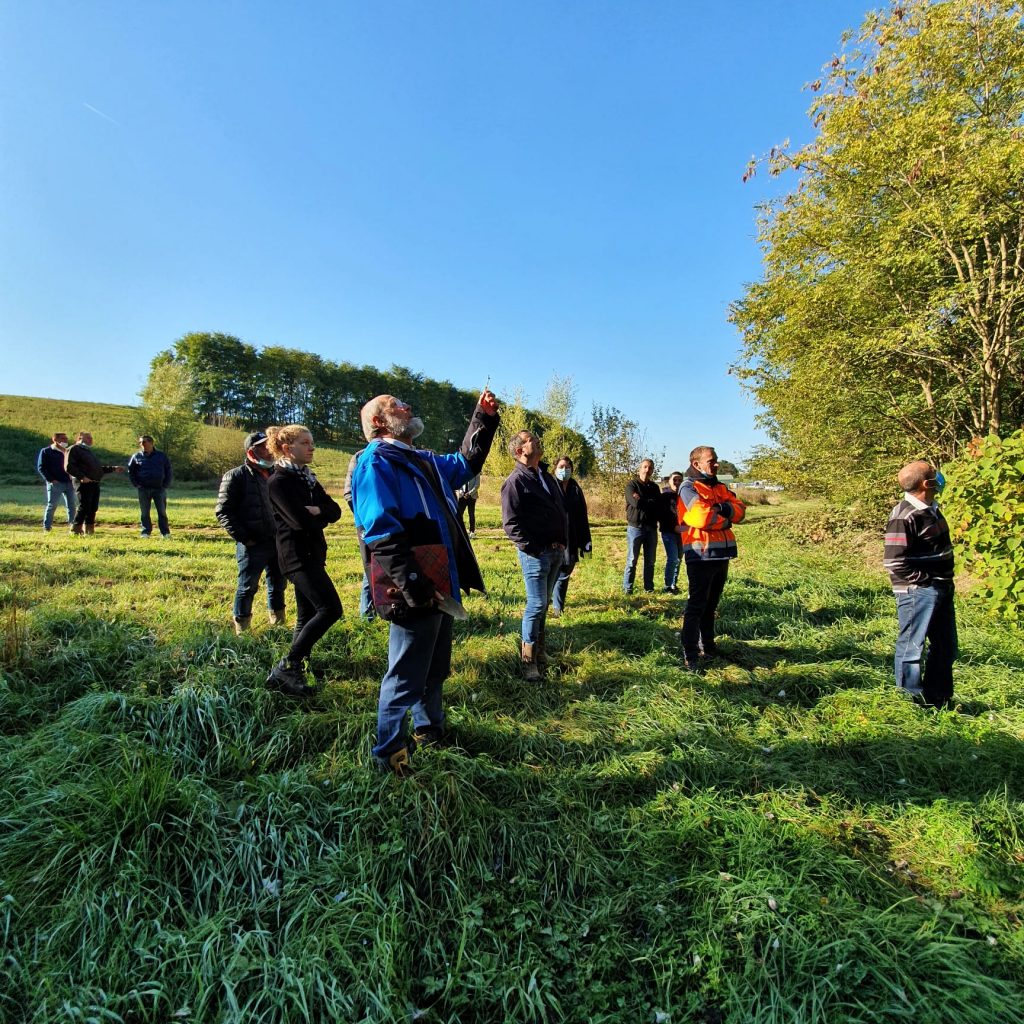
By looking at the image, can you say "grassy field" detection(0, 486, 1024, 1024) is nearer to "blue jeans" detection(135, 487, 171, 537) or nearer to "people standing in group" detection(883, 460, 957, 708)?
"people standing in group" detection(883, 460, 957, 708)

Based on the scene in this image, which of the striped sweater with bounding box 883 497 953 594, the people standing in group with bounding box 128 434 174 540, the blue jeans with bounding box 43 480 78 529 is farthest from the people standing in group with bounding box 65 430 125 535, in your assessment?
the striped sweater with bounding box 883 497 953 594

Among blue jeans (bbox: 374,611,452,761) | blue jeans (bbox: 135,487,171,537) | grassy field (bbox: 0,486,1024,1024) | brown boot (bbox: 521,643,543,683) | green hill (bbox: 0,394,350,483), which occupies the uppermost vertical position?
green hill (bbox: 0,394,350,483)

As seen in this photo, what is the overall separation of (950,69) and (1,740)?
15191 millimetres

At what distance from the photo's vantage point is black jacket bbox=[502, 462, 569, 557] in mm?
4496

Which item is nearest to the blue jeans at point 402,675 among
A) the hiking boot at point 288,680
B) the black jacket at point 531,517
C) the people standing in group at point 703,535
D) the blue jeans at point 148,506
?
the hiking boot at point 288,680

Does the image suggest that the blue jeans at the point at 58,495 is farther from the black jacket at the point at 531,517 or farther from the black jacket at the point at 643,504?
the black jacket at the point at 643,504

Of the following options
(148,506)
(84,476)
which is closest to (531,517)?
(148,506)

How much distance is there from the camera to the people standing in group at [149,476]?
889 cm

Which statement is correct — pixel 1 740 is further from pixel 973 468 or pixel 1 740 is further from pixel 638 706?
pixel 973 468

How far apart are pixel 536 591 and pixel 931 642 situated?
3.07 metres

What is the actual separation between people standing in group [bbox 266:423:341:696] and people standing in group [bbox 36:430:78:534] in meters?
8.34

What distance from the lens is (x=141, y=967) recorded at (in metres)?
1.85

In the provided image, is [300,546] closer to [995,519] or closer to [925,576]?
[925,576]

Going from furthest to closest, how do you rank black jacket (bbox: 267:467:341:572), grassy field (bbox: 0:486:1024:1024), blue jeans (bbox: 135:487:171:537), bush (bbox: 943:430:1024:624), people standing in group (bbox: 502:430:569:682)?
blue jeans (bbox: 135:487:171:537), bush (bbox: 943:430:1024:624), people standing in group (bbox: 502:430:569:682), black jacket (bbox: 267:467:341:572), grassy field (bbox: 0:486:1024:1024)
